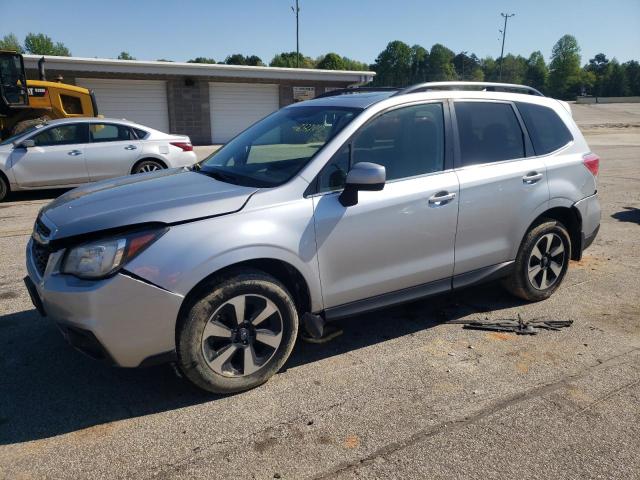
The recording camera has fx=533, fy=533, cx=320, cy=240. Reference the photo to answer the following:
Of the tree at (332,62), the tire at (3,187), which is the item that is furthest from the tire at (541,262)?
the tree at (332,62)

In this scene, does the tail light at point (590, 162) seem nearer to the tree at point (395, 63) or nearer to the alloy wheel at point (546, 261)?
the alloy wheel at point (546, 261)

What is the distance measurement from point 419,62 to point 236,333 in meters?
127

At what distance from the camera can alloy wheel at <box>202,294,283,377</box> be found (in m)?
3.11

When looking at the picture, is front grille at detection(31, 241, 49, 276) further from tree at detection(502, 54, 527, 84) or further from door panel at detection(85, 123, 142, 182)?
tree at detection(502, 54, 527, 84)

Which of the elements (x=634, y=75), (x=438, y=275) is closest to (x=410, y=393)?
(x=438, y=275)

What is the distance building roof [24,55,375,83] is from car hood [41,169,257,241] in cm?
2152

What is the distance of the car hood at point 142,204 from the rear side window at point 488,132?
1803mm

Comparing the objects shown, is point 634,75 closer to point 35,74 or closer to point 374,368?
point 35,74

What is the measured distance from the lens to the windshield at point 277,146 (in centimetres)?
356

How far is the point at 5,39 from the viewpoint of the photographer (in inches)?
4055

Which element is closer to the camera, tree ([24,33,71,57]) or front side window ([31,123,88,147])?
front side window ([31,123,88,147])

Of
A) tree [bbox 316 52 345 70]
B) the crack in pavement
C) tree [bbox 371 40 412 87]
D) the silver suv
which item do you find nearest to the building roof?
the silver suv

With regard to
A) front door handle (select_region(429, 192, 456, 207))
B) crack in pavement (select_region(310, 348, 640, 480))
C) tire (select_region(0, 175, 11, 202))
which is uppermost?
front door handle (select_region(429, 192, 456, 207))

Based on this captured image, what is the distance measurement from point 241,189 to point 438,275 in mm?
1629
